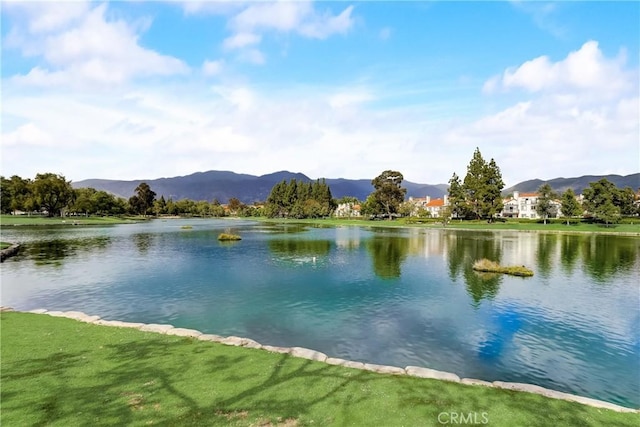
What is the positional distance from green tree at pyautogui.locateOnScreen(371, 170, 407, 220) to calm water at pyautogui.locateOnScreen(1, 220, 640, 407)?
99413mm

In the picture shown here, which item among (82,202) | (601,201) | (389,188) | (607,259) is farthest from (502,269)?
(82,202)

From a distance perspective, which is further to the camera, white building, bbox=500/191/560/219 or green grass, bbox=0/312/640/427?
white building, bbox=500/191/560/219

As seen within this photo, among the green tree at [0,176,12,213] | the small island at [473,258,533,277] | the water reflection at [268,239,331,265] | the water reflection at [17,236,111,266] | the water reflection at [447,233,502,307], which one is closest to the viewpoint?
the water reflection at [447,233,502,307]

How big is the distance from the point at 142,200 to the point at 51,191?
72.2m

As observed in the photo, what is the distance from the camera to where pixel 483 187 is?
336 feet

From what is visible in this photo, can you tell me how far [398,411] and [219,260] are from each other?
33.1 metres

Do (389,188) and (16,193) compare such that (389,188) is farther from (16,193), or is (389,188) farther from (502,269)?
(16,193)

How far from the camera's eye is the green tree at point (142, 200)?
18225cm

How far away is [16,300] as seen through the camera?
21.0 metres

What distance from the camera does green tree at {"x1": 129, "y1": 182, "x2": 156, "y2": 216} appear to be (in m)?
182

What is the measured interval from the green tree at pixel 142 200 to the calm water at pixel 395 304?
507 ft

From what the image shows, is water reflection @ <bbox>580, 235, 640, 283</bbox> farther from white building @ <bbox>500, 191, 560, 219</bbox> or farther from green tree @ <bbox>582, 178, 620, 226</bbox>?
white building @ <bbox>500, 191, 560, 219</bbox>

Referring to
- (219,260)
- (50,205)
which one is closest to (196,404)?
(219,260)

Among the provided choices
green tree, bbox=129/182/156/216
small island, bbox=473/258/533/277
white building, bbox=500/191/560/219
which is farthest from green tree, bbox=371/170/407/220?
green tree, bbox=129/182/156/216
